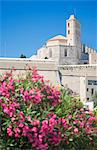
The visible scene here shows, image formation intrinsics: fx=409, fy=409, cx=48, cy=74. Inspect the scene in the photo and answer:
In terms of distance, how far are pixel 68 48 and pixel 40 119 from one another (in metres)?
36.0

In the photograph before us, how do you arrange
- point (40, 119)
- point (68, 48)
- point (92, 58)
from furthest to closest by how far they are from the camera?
point (68, 48), point (92, 58), point (40, 119)

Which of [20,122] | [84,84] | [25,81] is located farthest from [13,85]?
[84,84]

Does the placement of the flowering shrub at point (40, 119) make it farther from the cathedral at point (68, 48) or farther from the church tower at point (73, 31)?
the church tower at point (73, 31)

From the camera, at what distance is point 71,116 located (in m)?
4.03

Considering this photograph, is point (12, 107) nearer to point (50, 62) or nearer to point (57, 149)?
point (57, 149)

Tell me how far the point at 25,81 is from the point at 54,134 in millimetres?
800

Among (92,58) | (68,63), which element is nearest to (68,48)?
(68,63)

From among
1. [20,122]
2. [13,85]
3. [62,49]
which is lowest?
[20,122]

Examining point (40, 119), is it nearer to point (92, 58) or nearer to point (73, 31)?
point (92, 58)

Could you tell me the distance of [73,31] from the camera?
42031mm

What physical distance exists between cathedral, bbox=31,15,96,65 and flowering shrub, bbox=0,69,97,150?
3306cm

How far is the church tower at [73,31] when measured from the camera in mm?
41250

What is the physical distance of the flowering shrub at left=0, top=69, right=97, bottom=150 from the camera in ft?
→ 12.0

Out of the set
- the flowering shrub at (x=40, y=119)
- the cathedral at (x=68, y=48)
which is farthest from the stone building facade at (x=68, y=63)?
the flowering shrub at (x=40, y=119)
